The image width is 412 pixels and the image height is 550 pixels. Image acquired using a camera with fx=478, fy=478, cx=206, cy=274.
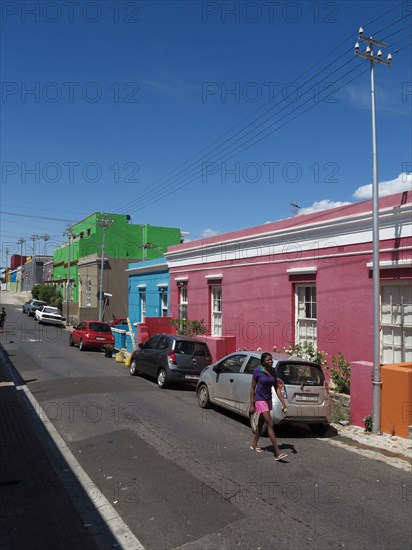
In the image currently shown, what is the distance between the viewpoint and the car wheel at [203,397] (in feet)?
36.7

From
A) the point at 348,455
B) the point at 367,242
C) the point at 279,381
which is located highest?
the point at 367,242

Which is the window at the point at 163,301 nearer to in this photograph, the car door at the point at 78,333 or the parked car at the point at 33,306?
the car door at the point at 78,333

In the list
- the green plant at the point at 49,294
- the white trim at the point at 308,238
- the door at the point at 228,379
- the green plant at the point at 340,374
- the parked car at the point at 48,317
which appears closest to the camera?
the door at the point at 228,379

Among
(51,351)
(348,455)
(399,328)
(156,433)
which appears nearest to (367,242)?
(399,328)

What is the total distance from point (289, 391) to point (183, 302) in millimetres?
13587

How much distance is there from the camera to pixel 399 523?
533cm

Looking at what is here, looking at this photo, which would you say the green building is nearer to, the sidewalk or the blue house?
the blue house

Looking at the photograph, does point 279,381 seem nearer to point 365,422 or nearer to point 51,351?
point 365,422

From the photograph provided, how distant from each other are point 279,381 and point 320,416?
1.34 meters

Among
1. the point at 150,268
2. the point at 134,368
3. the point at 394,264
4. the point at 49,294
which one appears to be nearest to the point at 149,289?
the point at 150,268

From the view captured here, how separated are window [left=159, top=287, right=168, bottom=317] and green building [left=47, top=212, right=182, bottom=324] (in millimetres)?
13288

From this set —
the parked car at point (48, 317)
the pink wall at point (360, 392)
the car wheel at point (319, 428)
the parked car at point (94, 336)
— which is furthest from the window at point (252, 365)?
the parked car at point (48, 317)

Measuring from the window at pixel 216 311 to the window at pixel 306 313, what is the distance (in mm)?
5055

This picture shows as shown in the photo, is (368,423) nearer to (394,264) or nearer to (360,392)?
(360,392)
